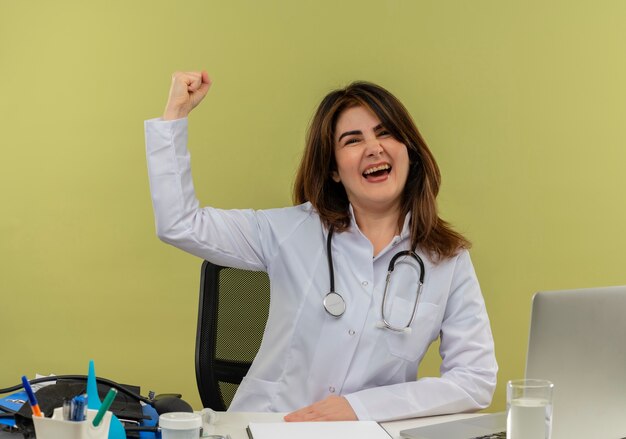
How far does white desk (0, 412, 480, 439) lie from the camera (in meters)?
1.47

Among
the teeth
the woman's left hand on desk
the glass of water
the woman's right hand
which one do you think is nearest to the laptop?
the glass of water

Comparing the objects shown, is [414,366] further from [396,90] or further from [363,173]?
[396,90]

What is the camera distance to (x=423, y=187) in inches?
81.3

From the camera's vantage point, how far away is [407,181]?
212 cm

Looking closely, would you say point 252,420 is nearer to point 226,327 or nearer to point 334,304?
point 334,304

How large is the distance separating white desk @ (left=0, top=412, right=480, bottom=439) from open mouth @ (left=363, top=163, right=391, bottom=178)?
0.62 metres

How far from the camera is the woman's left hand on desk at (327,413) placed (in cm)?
158

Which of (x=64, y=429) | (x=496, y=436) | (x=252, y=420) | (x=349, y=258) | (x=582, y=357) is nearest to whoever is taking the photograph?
(x=64, y=429)

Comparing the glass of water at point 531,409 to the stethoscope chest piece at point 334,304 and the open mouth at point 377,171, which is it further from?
the open mouth at point 377,171

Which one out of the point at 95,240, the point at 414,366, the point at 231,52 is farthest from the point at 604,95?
the point at 95,240

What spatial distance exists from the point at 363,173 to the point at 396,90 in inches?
46.9

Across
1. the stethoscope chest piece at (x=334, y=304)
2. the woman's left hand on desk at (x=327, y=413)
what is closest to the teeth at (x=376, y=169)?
the stethoscope chest piece at (x=334, y=304)

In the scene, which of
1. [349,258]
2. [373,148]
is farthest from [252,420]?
[373,148]

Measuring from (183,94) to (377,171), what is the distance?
52 cm
